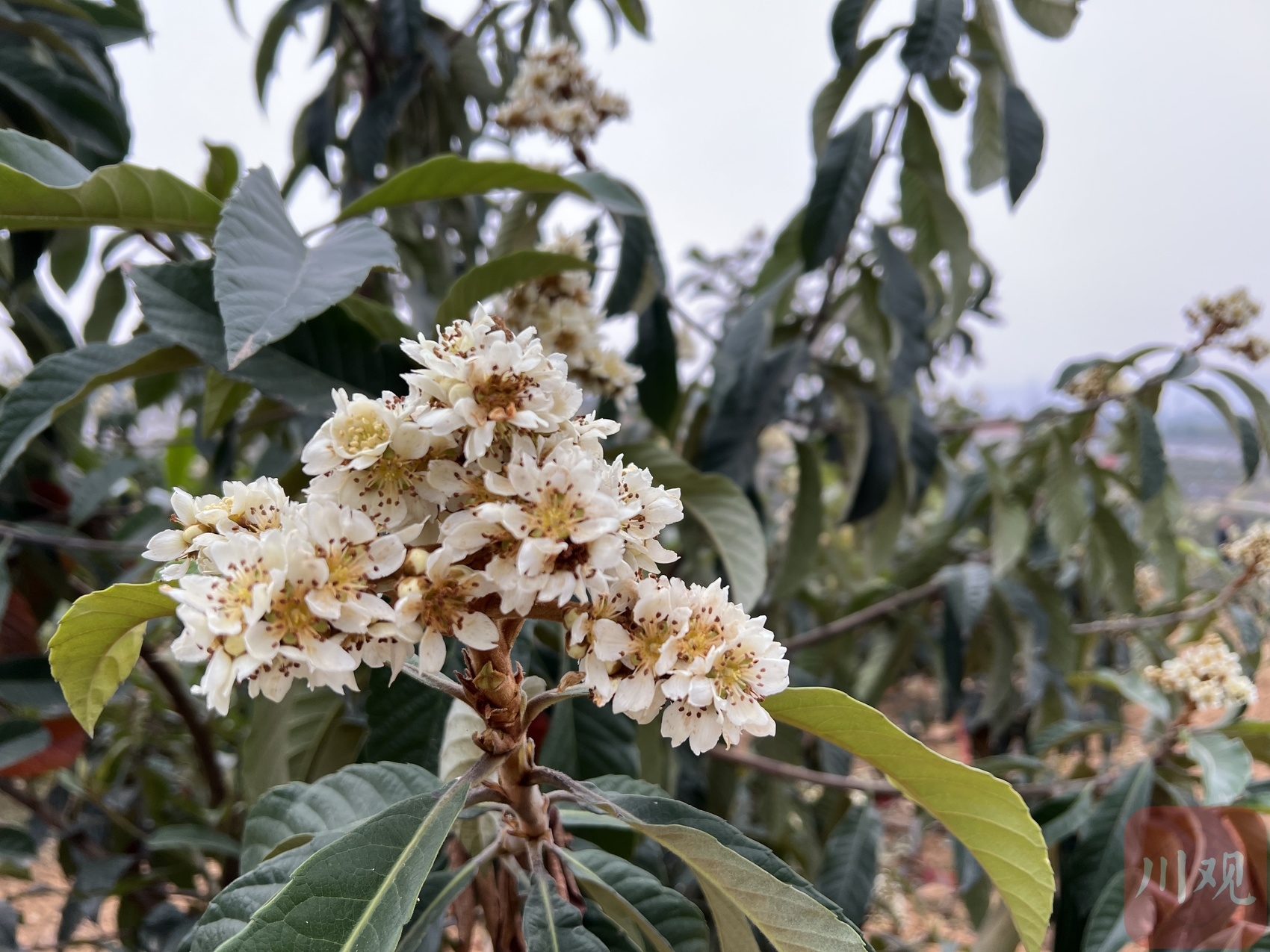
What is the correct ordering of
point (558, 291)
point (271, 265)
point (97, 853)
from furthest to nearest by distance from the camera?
1. point (97, 853)
2. point (558, 291)
3. point (271, 265)

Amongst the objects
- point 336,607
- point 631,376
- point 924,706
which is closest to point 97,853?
point 631,376

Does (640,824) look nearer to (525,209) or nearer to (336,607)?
(336,607)

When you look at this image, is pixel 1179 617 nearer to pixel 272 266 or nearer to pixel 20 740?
pixel 272 266

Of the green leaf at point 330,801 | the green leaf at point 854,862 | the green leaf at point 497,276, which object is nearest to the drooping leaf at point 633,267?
the green leaf at point 497,276

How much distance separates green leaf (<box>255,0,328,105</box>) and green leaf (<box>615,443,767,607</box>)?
0.93 meters

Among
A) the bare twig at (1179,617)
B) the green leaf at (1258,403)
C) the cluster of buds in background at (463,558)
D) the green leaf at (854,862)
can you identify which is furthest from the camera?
the bare twig at (1179,617)

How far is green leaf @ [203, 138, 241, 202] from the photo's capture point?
703mm

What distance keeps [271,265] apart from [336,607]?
275mm

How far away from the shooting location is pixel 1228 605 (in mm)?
1308

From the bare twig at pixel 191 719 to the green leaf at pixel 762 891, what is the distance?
77cm

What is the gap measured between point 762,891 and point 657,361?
67 cm

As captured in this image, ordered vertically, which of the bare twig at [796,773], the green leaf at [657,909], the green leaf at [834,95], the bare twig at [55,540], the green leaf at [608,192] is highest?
the green leaf at [834,95]

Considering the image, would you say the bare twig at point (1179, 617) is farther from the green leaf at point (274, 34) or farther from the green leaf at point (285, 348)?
the green leaf at point (274, 34)

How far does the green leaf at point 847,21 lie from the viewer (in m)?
0.88
